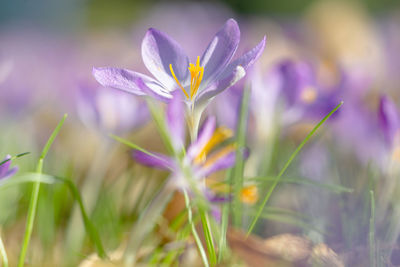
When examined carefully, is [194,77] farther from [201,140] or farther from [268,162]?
[268,162]

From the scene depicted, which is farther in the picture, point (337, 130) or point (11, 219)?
point (337, 130)

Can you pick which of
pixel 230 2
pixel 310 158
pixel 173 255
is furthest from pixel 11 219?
pixel 230 2

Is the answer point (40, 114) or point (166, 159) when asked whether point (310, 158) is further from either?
point (40, 114)

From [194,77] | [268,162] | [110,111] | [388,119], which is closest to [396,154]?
[388,119]

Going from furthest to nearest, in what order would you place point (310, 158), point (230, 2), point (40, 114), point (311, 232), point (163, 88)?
point (230, 2) < point (40, 114) < point (310, 158) < point (311, 232) < point (163, 88)

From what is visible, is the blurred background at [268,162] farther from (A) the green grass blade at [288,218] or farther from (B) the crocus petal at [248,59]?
(B) the crocus petal at [248,59]

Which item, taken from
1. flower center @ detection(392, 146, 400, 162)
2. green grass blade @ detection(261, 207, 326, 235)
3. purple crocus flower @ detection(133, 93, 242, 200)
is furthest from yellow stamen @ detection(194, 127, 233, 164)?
flower center @ detection(392, 146, 400, 162)
